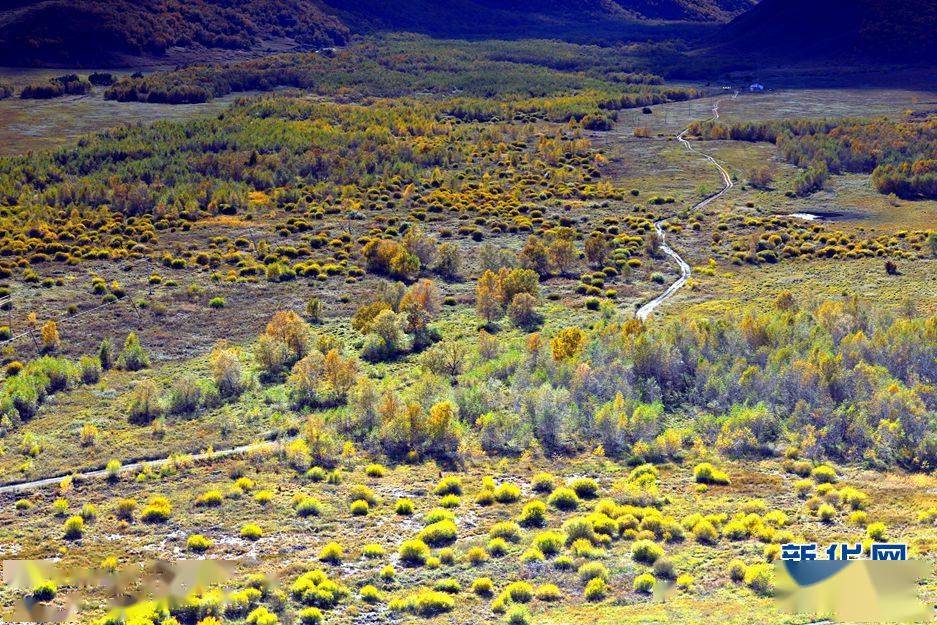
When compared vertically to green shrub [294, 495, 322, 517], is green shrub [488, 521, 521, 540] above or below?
above

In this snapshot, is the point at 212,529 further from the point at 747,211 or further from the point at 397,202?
the point at 747,211

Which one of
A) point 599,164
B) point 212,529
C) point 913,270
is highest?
point 599,164

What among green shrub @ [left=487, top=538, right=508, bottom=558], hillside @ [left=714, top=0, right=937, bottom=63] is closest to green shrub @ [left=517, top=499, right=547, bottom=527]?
green shrub @ [left=487, top=538, right=508, bottom=558]

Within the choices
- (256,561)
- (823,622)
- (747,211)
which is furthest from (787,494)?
(747,211)

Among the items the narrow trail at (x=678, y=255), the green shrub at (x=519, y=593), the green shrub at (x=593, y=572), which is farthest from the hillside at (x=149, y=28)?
the green shrub at (x=593, y=572)

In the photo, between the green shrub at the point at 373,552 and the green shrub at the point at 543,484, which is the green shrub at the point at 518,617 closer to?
the green shrub at the point at 373,552

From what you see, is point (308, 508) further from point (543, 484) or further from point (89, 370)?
point (89, 370)

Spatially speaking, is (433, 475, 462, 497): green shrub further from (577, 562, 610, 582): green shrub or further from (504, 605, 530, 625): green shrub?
(504, 605, 530, 625): green shrub

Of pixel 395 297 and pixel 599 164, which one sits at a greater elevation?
pixel 599 164
